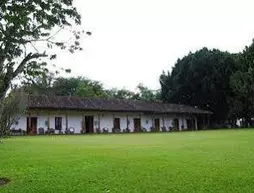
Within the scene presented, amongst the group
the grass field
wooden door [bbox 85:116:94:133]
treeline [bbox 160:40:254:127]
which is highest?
treeline [bbox 160:40:254:127]

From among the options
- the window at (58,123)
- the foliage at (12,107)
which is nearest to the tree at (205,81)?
the window at (58,123)

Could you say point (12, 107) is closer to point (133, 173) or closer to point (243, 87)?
point (133, 173)

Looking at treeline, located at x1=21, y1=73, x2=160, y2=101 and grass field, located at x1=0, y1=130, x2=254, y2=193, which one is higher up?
treeline, located at x1=21, y1=73, x2=160, y2=101

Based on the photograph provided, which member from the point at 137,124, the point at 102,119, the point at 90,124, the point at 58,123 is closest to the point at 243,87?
the point at 137,124

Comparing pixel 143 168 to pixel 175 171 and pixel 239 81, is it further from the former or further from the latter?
pixel 239 81

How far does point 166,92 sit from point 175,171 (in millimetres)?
49771

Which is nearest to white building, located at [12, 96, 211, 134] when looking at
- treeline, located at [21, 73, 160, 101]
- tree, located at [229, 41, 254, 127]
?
tree, located at [229, 41, 254, 127]

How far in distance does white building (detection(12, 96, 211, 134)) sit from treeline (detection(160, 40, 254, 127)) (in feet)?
9.26

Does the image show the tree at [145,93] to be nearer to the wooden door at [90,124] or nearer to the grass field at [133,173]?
the wooden door at [90,124]

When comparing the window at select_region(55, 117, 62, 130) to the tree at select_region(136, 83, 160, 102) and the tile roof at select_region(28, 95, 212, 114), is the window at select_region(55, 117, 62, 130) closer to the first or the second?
the tile roof at select_region(28, 95, 212, 114)

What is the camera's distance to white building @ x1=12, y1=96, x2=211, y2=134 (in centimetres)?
3869

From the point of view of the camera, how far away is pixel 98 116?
1699 inches

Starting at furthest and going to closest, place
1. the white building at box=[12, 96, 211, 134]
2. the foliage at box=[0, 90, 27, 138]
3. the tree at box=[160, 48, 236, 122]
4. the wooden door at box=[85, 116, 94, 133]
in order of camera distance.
A: the tree at box=[160, 48, 236, 122] < the wooden door at box=[85, 116, 94, 133] < the white building at box=[12, 96, 211, 134] < the foliage at box=[0, 90, 27, 138]

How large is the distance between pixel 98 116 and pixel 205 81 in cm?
1659
